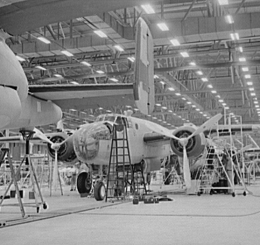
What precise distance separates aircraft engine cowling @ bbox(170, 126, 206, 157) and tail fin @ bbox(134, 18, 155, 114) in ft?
29.1

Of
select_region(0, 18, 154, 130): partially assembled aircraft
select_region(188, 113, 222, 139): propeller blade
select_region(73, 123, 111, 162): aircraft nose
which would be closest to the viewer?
select_region(0, 18, 154, 130): partially assembled aircraft

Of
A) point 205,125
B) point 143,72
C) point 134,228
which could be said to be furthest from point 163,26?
point 134,228

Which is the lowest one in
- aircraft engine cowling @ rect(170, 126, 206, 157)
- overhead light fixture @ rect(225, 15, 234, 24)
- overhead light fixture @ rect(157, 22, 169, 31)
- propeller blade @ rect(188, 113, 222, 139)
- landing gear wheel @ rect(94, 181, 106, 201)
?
landing gear wheel @ rect(94, 181, 106, 201)

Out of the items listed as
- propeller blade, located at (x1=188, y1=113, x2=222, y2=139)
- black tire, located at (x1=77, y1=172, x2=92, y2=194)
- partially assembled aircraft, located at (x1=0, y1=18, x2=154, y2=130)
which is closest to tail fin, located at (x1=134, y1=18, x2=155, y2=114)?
partially assembled aircraft, located at (x1=0, y1=18, x2=154, y2=130)

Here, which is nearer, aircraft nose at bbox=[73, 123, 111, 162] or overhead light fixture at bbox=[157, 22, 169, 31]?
aircraft nose at bbox=[73, 123, 111, 162]

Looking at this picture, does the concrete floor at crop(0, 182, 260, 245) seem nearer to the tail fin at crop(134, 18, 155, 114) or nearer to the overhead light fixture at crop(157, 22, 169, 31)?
the tail fin at crop(134, 18, 155, 114)

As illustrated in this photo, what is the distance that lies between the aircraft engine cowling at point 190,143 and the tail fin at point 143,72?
8.88 meters

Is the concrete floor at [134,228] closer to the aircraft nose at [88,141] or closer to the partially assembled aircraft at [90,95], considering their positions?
the partially assembled aircraft at [90,95]

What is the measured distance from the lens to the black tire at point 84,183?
60.3ft

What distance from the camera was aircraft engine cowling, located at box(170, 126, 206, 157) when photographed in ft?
55.0

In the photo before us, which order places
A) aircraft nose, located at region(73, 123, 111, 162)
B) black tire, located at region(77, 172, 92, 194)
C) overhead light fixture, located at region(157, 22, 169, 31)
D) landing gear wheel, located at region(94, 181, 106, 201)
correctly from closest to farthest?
landing gear wheel, located at region(94, 181, 106, 201) → aircraft nose, located at region(73, 123, 111, 162) → overhead light fixture, located at region(157, 22, 169, 31) → black tire, located at region(77, 172, 92, 194)

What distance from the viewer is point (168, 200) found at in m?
14.4

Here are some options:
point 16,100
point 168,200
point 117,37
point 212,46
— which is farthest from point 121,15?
point 16,100

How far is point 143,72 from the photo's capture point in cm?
712
